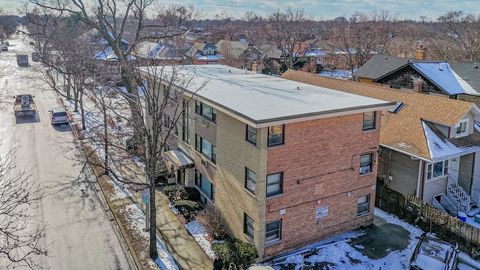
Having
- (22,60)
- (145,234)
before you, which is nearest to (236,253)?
(145,234)

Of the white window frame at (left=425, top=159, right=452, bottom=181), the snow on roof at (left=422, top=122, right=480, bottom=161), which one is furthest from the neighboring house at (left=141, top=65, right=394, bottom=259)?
the white window frame at (left=425, top=159, right=452, bottom=181)

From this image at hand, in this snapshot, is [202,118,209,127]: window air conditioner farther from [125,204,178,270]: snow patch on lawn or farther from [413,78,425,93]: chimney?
[413,78,425,93]: chimney

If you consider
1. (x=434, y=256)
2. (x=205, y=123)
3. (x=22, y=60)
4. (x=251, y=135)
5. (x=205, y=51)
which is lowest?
(x=434, y=256)

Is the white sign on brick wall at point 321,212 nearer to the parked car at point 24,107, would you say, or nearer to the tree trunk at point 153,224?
the tree trunk at point 153,224

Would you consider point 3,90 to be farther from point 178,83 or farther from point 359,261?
point 359,261

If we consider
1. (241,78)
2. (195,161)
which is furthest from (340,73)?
(195,161)

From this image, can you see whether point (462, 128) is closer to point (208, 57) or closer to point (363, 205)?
point (363, 205)

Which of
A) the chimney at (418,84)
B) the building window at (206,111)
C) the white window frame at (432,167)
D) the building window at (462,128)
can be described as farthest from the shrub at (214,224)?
the chimney at (418,84)
